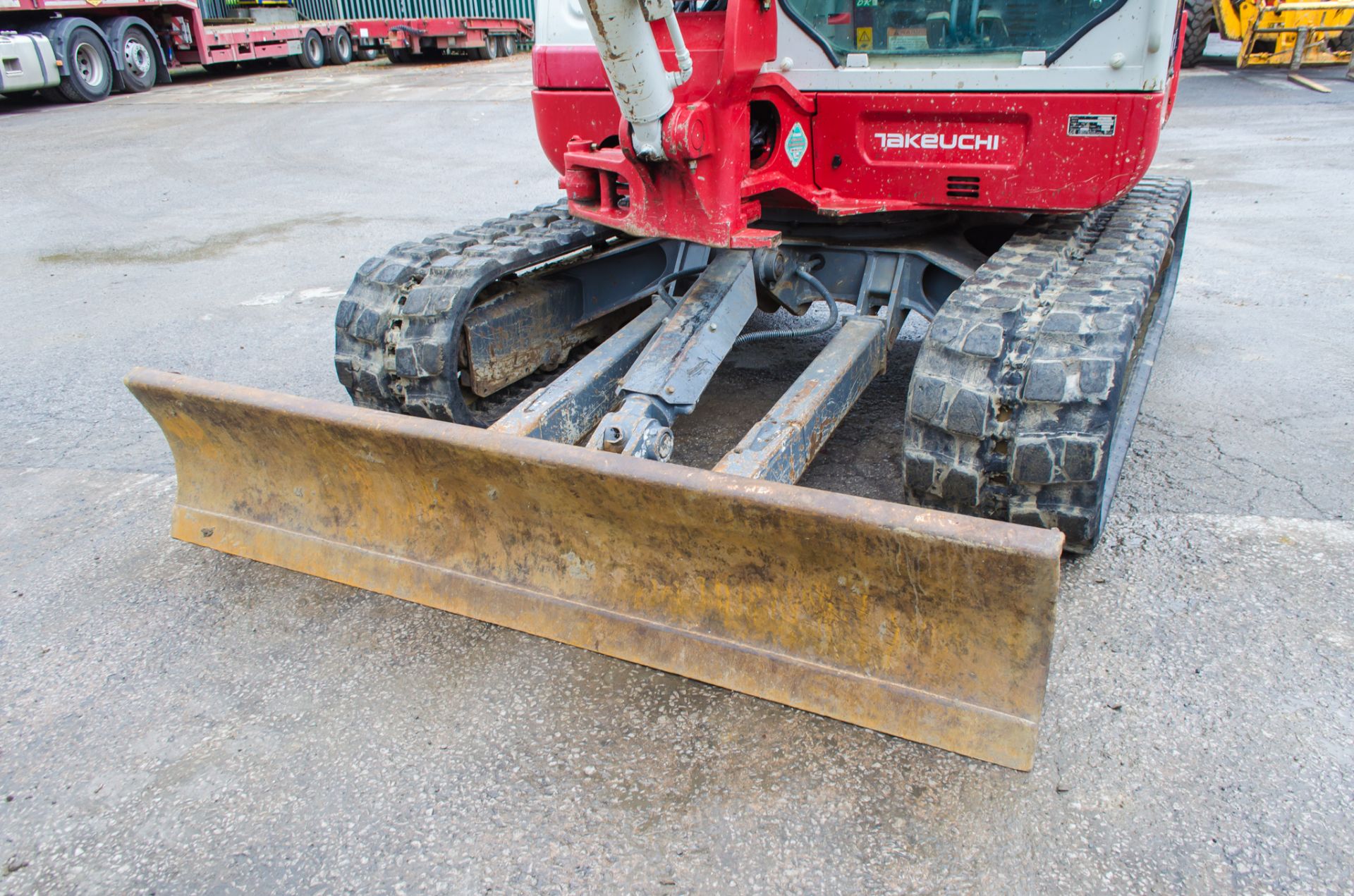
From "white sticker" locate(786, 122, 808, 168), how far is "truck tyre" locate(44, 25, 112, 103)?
16.3m

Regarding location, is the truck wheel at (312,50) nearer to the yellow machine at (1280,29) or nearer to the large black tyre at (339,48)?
the large black tyre at (339,48)

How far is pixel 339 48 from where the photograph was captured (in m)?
21.3

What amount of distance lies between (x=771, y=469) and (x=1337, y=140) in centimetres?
1066

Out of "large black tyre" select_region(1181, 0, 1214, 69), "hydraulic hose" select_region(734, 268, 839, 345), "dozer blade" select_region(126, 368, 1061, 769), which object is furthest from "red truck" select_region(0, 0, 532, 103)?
"hydraulic hose" select_region(734, 268, 839, 345)

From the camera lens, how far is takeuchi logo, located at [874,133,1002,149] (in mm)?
3379

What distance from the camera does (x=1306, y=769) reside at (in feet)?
7.75

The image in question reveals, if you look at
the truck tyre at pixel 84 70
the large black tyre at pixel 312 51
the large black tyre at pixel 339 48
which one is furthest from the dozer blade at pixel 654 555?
the large black tyre at pixel 339 48

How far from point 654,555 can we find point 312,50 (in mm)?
21518

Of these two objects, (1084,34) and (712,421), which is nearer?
(1084,34)

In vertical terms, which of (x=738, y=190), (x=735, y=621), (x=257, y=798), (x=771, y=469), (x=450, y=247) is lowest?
(x=257, y=798)

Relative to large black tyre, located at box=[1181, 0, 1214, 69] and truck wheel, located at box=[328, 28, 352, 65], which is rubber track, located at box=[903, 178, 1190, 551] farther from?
truck wheel, located at box=[328, 28, 352, 65]

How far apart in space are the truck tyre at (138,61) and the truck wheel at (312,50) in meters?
3.44

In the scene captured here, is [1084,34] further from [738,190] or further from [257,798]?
[257,798]

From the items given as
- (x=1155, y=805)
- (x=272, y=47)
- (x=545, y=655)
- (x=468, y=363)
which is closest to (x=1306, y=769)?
(x=1155, y=805)
